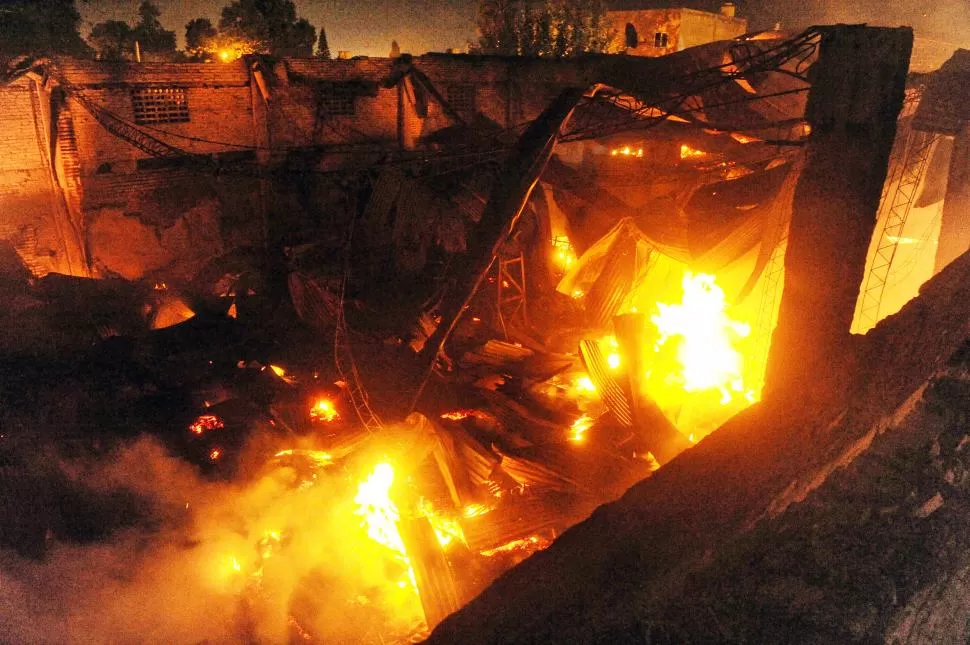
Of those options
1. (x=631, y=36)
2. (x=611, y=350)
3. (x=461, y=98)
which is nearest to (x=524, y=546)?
(x=611, y=350)

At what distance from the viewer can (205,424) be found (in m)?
8.80

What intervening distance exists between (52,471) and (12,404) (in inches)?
45.4

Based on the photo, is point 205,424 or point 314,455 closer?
point 314,455

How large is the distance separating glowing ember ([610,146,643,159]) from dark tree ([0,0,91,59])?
21.2 metres

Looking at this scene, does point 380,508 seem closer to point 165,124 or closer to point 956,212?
point 956,212

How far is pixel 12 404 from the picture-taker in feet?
26.8

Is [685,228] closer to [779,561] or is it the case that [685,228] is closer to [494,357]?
[494,357]

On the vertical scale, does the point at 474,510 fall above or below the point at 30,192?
below

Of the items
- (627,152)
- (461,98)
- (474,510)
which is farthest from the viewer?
(627,152)

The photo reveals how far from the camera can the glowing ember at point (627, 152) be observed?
19722 mm

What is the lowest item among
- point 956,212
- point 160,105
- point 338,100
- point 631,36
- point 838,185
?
point 956,212

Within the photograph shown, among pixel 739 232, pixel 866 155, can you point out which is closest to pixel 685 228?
pixel 739 232

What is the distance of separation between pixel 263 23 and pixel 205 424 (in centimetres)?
2440

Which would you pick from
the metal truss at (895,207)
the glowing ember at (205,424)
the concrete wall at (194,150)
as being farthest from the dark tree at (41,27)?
the metal truss at (895,207)
